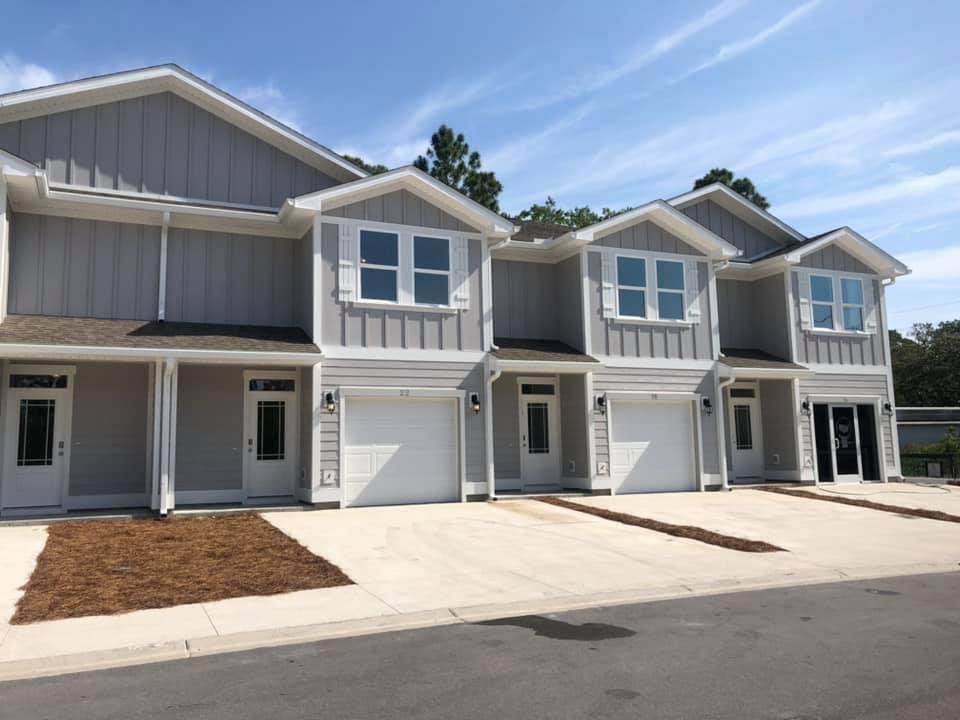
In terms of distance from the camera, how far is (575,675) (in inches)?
204

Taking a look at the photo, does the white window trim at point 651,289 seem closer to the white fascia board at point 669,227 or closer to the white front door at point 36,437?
the white fascia board at point 669,227

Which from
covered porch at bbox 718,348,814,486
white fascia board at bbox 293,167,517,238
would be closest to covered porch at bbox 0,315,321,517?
white fascia board at bbox 293,167,517,238

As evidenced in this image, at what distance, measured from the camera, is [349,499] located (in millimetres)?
13906

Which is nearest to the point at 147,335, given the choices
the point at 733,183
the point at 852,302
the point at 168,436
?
the point at 168,436

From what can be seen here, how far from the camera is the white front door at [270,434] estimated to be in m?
14.3

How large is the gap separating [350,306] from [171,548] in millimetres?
5577

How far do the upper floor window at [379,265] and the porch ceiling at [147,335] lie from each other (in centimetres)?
Result: 151

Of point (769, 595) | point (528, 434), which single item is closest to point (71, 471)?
point (528, 434)

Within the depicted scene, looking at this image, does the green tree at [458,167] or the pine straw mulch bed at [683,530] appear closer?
the pine straw mulch bed at [683,530]

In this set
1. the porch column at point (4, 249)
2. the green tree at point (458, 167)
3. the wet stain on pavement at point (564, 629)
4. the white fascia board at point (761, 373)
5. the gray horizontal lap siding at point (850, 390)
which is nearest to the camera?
the wet stain on pavement at point (564, 629)

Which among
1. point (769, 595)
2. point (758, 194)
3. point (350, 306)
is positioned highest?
point (758, 194)

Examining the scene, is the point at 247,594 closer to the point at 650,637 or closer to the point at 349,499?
the point at 650,637

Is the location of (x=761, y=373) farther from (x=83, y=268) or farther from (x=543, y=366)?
(x=83, y=268)

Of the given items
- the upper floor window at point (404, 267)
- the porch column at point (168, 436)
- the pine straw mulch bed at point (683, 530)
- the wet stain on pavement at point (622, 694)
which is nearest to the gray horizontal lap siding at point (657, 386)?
the pine straw mulch bed at point (683, 530)
